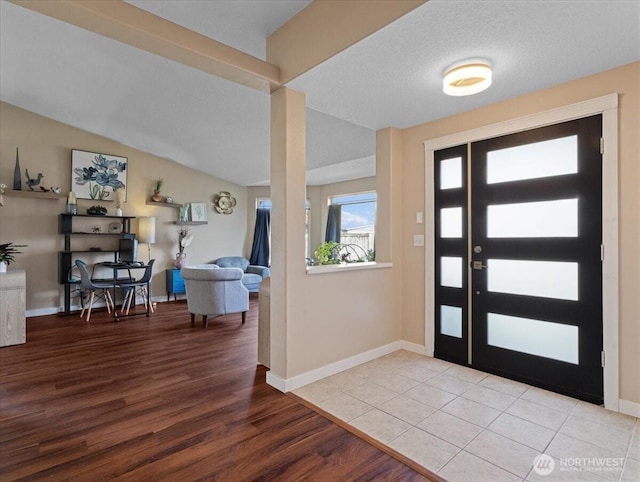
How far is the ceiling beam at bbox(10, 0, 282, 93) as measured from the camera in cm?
188

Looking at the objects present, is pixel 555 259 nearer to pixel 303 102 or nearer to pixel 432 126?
pixel 432 126

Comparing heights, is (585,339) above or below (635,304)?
below

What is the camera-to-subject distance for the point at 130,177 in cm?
607

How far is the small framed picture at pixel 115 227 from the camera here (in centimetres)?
584

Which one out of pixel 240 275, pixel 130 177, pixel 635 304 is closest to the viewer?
pixel 635 304

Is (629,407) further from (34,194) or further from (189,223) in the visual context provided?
(34,194)

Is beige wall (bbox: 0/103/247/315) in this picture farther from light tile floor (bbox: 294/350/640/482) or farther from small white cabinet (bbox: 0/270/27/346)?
light tile floor (bbox: 294/350/640/482)

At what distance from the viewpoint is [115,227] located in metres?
5.87

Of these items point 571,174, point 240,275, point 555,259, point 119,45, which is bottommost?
point 240,275

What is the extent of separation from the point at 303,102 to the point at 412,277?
2.07m

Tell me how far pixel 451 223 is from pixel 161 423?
289cm

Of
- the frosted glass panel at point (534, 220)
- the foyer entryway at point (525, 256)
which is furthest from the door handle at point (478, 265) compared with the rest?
the frosted glass panel at point (534, 220)

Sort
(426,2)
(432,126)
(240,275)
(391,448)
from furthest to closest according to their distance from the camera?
(240,275) → (432,126) → (391,448) → (426,2)

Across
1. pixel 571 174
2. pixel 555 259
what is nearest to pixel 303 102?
pixel 571 174
